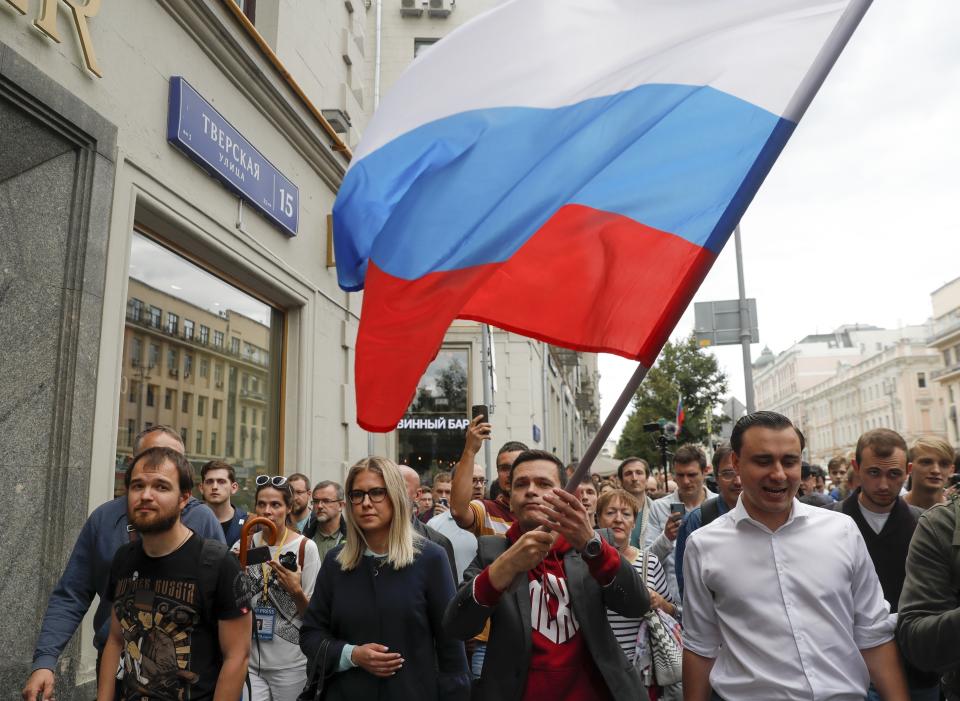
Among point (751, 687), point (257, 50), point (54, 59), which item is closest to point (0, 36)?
point (54, 59)

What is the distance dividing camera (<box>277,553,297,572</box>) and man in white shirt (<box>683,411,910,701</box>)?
2429 millimetres

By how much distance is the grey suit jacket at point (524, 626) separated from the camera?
10.3ft

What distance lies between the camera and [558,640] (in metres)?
3.25

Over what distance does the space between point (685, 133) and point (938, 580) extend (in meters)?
1.88

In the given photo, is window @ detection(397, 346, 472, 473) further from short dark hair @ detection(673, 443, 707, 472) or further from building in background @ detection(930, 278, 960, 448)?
building in background @ detection(930, 278, 960, 448)

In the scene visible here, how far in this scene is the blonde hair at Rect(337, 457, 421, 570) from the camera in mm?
3789

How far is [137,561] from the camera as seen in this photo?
3375 mm

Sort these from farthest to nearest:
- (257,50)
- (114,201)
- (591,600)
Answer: (257,50)
(114,201)
(591,600)

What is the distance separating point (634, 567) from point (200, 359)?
19.5ft

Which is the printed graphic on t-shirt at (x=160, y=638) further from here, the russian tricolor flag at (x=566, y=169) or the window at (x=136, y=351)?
the window at (x=136, y=351)

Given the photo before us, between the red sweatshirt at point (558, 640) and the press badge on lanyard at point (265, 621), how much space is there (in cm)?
217

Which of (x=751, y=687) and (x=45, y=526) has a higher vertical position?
(x=45, y=526)

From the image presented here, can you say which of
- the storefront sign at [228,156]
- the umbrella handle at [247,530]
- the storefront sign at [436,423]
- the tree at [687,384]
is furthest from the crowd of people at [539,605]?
the tree at [687,384]

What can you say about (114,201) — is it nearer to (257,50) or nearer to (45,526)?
(45,526)
